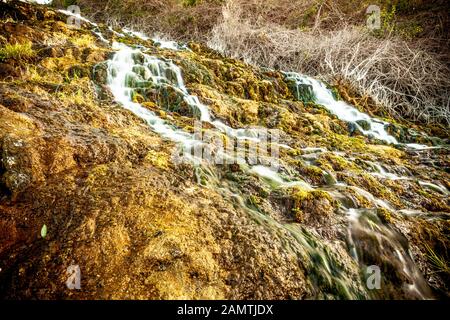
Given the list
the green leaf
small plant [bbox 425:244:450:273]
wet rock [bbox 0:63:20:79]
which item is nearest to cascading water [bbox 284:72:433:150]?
small plant [bbox 425:244:450:273]

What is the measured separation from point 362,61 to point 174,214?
859cm

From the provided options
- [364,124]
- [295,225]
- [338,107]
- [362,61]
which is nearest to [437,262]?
[295,225]

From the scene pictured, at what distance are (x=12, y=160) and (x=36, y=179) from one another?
0.22 m

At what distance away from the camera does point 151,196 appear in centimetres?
219

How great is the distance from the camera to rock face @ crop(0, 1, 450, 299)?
1693 millimetres

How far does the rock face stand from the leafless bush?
4.71 m

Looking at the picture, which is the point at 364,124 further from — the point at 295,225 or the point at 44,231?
the point at 44,231

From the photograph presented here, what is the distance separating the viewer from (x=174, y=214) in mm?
2109

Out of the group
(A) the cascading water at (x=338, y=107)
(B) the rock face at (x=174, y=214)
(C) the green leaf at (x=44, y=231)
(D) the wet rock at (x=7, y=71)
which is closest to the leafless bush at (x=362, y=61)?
(A) the cascading water at (x=338, y=107)

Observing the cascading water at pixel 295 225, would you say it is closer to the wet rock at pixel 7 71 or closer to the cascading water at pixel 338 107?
the wet rock at pixel 7 71

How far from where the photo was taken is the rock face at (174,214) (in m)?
1.69
